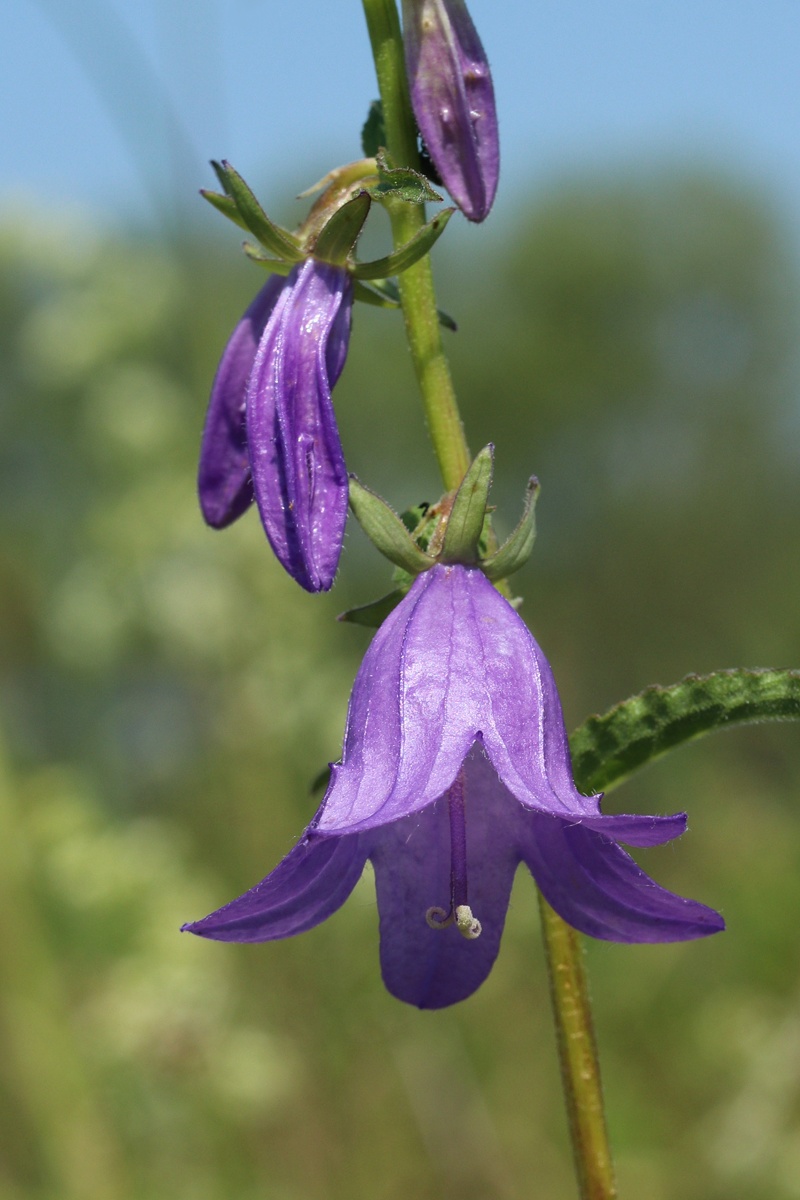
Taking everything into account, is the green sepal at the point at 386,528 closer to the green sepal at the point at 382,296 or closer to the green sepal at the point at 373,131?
the green sepal at the point at 382,296

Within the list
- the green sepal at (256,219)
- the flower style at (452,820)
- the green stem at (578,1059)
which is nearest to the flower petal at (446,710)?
the flower style at (452,820)

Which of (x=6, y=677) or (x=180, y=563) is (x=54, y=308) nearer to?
(x=180, y=563)

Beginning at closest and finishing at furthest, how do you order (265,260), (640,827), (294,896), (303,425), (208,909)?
(640,827), (294,896), (303,425), (265,260), (208,909)

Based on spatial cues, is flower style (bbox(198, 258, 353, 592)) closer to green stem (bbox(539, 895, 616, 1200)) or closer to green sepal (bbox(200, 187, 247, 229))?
green sepal (bbox(200, 187, 247, 229))

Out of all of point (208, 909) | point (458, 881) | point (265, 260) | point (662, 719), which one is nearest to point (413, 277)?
point (265, 260)

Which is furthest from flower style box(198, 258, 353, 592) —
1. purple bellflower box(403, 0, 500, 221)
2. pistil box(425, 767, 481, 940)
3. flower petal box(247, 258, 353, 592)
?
pistil box(425, 767, 481, 940)

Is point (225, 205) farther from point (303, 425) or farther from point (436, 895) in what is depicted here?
point (436, 895)
